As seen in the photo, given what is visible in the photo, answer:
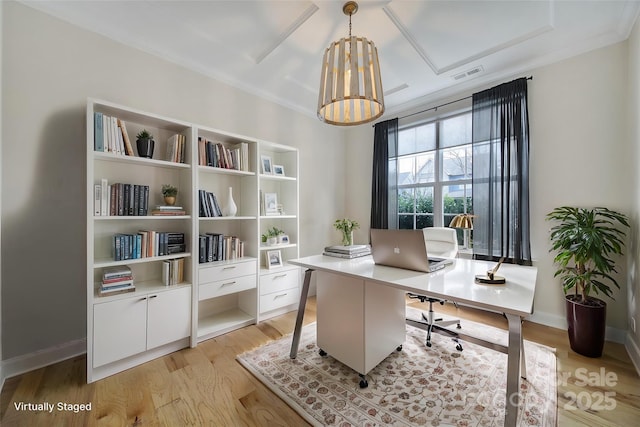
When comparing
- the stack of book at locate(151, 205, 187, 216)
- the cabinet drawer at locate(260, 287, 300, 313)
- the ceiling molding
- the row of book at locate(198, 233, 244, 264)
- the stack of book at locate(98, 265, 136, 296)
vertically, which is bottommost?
the cabinet drawer at locate(260, 287, 300, 313)

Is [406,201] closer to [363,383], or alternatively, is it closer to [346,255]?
[346,255]

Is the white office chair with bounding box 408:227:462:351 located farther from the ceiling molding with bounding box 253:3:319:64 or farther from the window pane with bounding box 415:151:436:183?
the ceiling molding with bounding box 253:3:319:64

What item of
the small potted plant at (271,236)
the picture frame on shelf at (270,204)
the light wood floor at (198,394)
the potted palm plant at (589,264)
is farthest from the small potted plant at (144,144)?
the potted palm plant at (589,264)

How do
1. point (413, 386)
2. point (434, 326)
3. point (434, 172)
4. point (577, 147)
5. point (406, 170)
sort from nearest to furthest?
point (413, 386) < point (434, 326) < point (577, 147) < point (434, 172) < point (406, 170)

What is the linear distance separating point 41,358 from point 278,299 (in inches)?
72.0

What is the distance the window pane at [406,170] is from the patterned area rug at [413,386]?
2153 millimetres

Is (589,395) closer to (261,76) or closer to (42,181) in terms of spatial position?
(261,76)

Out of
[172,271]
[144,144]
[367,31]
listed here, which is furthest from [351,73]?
[172,271]

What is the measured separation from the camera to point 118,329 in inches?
68.2

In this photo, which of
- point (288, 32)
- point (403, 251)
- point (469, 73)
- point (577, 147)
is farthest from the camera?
point (469, 73)

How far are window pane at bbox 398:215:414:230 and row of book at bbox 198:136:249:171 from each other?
2279mm

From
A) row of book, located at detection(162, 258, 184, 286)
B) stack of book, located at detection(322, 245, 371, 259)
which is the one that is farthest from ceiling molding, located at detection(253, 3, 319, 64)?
row of book, located at detection(162, 258, 184, 286)

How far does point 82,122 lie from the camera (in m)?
1.90

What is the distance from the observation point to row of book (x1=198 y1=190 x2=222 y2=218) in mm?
2271
